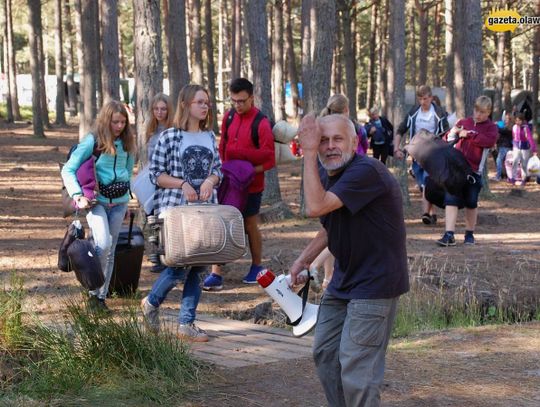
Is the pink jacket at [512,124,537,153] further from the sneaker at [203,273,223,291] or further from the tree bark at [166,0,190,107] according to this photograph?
the sneaker at [203,273,223,291]

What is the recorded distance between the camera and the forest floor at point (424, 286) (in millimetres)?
5801

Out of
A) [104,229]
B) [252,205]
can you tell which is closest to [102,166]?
[104,229]

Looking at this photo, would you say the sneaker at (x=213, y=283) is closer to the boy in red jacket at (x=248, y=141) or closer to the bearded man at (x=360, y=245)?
the boy in red jacket at (x=248, y=141)

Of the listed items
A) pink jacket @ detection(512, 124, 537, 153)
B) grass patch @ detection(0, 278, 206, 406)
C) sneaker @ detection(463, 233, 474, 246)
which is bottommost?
sneaker @ detection(463, 233, 474, 246)

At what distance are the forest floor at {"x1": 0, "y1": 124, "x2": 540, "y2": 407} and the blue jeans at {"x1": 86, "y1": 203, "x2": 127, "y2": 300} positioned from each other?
1.38 ft

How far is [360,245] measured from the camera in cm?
452

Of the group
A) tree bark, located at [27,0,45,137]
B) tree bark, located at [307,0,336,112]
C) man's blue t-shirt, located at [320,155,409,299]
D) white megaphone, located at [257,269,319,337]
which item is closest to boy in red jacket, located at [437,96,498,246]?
tree bark, located at [307,0,336,112]

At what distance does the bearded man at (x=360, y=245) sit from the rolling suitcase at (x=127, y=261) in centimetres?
473

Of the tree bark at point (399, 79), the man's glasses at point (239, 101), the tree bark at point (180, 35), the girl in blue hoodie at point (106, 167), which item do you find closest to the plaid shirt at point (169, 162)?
the girl in blue hoodie at point (106, 167)

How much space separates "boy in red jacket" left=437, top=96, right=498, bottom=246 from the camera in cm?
1191

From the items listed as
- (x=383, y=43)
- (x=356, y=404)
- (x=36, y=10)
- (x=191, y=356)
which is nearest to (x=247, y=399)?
(x=191, y=356)

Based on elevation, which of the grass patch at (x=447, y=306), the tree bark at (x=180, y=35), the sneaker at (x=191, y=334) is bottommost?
the grass patch at (x=447, y=306)

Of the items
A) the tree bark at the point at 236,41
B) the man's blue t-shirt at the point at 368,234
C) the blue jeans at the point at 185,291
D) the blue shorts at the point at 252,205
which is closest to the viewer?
the man's blue t-shirt at the point at 368,234

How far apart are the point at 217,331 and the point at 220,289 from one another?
7.70 ft
